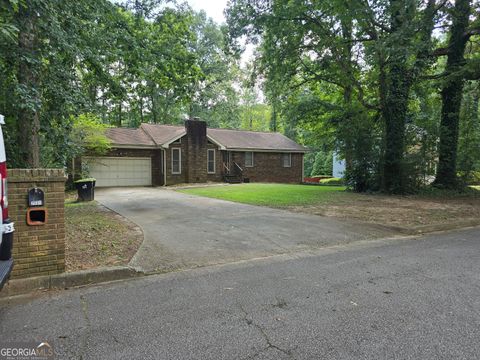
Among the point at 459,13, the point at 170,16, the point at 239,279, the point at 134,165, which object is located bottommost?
the point at 239,279

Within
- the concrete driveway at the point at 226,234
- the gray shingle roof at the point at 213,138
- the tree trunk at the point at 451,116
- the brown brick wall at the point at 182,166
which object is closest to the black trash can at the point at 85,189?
the concrete driveway at the point at 226,234

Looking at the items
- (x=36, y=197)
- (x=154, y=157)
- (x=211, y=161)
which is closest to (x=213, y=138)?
(x=211, y=161)

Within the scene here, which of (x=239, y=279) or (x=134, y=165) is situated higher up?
(x=134, y=165)

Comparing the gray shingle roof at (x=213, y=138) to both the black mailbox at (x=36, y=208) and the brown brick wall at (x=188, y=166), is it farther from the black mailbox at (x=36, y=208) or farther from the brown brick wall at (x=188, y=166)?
the black mailbox at (x=36, y=208)

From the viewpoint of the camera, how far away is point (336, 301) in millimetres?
3410

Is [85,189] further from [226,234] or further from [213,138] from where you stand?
[213,138]

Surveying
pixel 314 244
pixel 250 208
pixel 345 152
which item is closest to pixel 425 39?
pixel 345 152

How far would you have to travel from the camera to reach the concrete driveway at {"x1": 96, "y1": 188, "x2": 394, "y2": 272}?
502 cm

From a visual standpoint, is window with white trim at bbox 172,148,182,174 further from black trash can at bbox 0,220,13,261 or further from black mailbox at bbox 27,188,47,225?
black trash can at bbox 0,220,13,261

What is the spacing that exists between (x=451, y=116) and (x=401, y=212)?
775 centimetres

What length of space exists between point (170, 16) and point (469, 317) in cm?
994

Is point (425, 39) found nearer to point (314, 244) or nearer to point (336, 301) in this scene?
point (314, 244)

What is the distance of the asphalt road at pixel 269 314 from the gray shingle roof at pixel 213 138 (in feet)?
58.2

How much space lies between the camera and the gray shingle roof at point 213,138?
21.2 m
